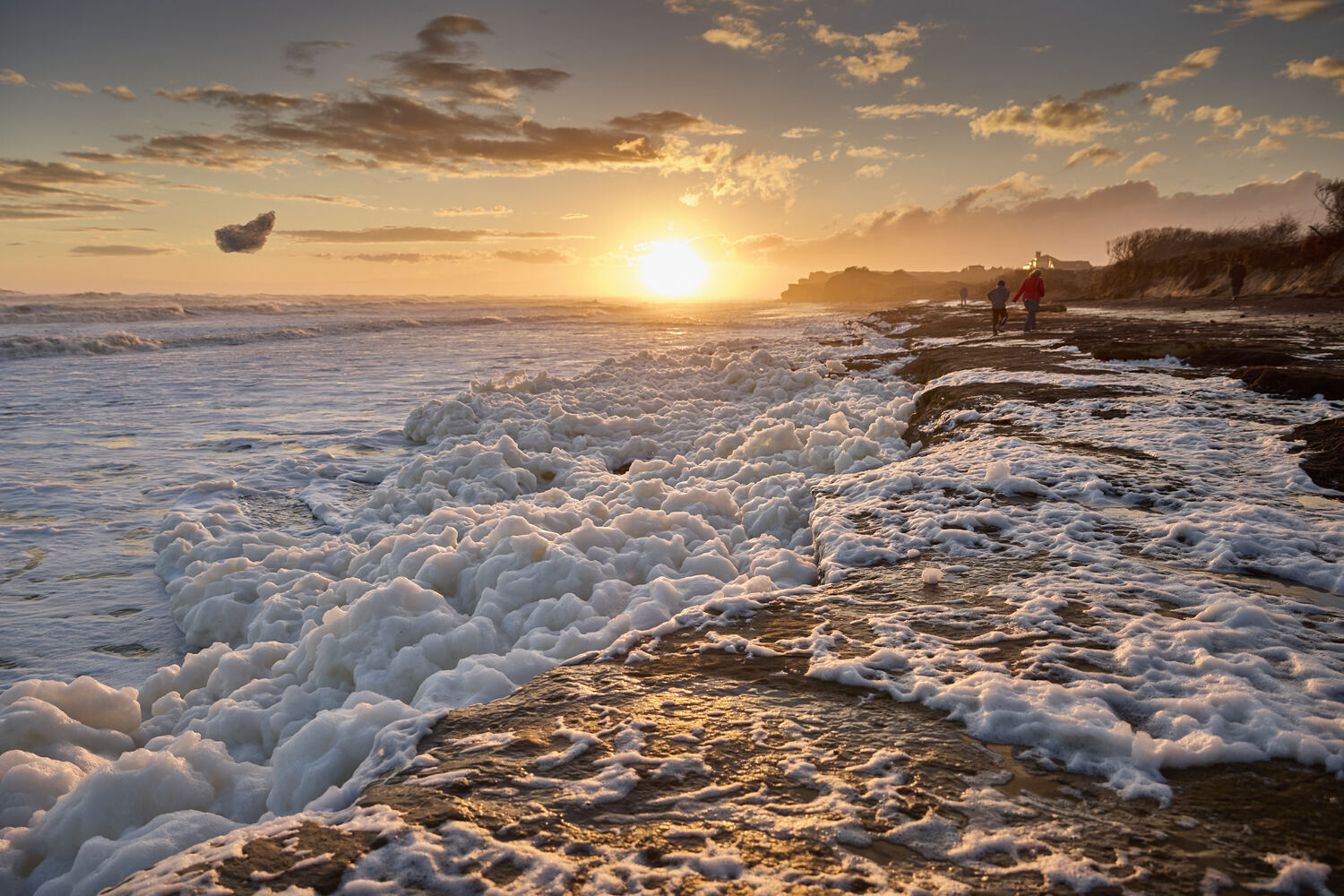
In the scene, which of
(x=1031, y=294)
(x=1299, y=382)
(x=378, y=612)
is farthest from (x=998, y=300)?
(x=378, y=612)

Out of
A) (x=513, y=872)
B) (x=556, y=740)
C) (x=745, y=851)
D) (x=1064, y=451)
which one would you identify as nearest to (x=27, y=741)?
(x=556, y=740)

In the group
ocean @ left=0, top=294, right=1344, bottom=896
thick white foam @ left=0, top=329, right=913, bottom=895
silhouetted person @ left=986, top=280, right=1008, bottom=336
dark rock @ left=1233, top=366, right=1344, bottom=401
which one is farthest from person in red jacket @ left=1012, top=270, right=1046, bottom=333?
thick white foam @ left=0, top=329, right=913, bottom=895

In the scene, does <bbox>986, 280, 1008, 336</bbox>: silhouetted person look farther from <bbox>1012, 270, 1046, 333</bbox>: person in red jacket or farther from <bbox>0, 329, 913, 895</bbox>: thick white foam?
<bbox>0, 329, 913, 895</bbox>: thick white foam

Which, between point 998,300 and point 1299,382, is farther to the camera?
point 998,300

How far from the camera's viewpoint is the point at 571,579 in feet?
13.5

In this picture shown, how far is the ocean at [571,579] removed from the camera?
2.44m

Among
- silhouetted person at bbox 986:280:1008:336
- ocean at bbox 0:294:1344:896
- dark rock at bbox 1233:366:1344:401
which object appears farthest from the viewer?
silhouetted person at bbox 986:280:1008:336

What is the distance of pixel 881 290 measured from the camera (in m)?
155

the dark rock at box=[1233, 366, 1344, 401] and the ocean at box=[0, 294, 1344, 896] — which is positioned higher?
the dark rock at box=[1233, 366, 1344, 401]

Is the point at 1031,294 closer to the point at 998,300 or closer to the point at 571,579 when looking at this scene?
the point at 998,300

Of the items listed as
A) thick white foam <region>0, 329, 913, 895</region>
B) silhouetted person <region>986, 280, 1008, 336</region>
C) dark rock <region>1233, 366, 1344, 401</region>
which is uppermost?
silhouetted person <region>986, 280, 1008, 336</region>

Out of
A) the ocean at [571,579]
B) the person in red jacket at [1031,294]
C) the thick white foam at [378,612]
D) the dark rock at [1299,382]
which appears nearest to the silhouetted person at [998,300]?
the person in red jacket at [1031,294]

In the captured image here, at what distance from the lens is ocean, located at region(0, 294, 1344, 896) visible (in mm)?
2436

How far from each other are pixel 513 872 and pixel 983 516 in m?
3.68
